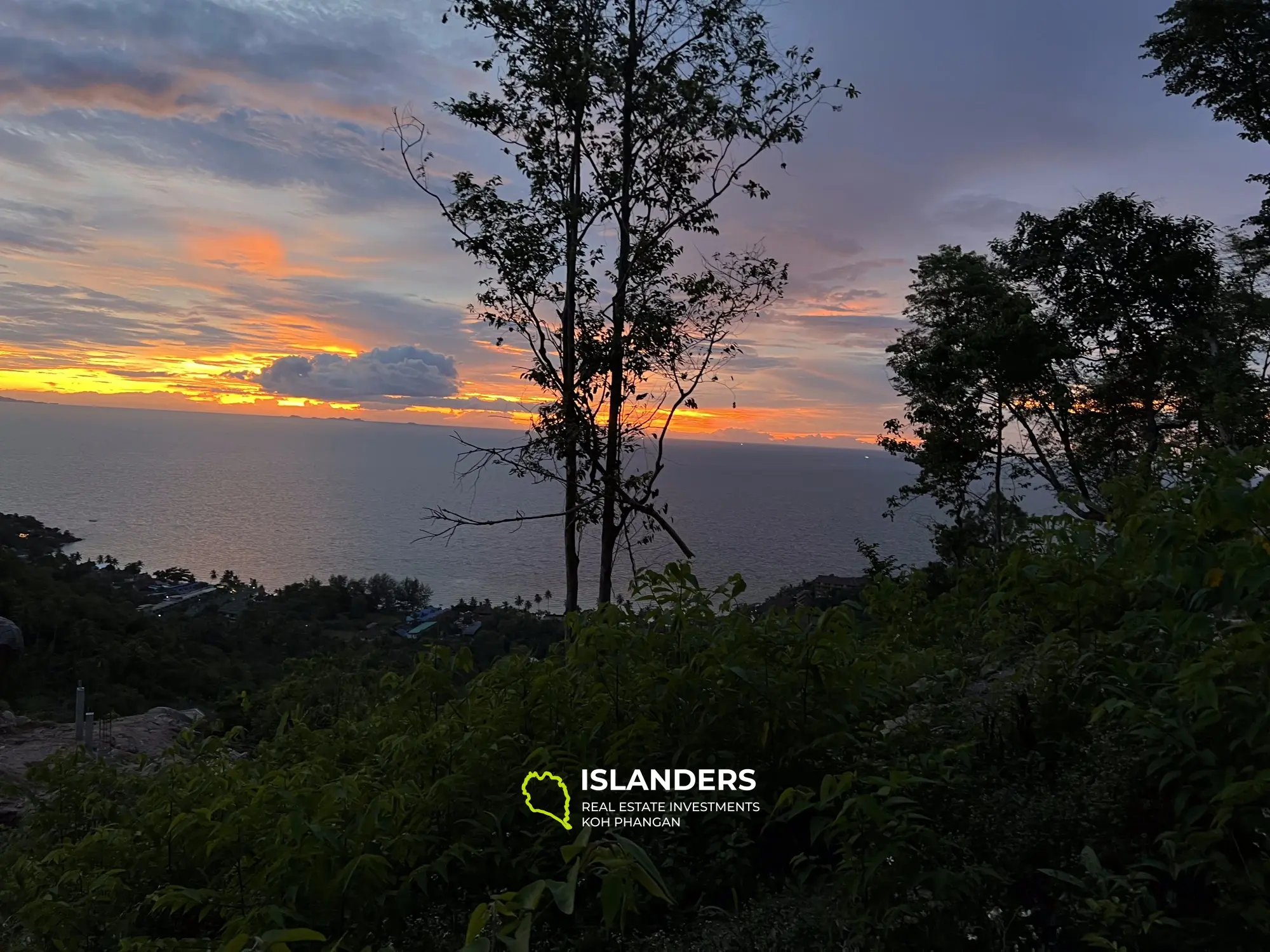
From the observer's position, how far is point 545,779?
9.04ft

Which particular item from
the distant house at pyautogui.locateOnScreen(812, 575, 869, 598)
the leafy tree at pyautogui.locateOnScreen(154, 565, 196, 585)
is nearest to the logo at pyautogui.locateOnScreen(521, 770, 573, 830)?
the distant house at pyautogui.locateOnScreen(812, 575, 869, 598)

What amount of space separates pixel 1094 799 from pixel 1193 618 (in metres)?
0.77

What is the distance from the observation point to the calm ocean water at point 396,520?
131 feet

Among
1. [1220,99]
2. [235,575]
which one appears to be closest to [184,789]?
[1220,99]

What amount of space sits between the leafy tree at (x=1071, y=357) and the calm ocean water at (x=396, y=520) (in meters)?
2.97

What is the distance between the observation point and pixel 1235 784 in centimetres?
172

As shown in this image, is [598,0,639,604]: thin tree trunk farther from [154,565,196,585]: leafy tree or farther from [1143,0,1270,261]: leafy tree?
[154,565,196,585]: leafy tree

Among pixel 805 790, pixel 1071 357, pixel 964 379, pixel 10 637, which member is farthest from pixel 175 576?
pixel 805 790

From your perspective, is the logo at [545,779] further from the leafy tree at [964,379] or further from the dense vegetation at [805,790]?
the leafy tree at [964,379]

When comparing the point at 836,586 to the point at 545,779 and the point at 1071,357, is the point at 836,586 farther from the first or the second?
the point at 545,779

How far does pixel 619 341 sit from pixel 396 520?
68.9 m

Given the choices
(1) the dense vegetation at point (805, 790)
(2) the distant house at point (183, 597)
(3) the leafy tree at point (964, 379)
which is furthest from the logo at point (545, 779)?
(2) the distant house at point (183, 597)

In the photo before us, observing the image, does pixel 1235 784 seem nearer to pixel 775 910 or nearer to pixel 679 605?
pixel 775 910

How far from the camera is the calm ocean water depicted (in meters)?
39.8
